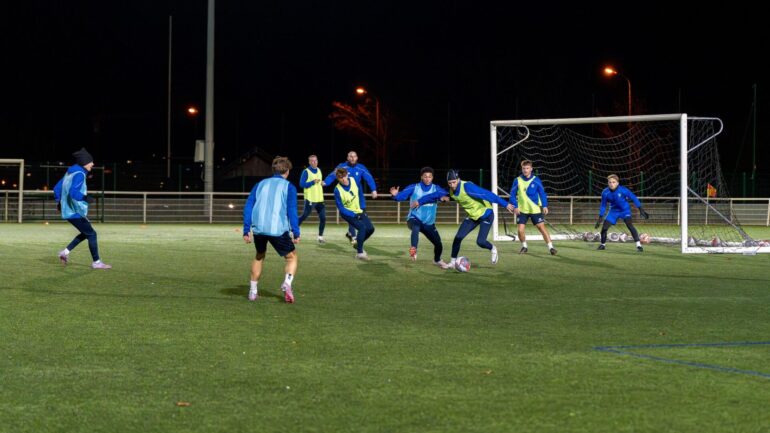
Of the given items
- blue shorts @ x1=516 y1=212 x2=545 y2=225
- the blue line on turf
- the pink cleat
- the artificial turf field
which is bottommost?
the artificial turf field

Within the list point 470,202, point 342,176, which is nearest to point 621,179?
point 342,176

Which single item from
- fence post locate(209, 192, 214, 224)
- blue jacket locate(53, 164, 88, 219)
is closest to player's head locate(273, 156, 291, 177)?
blue jacket locate(53, 164, 88, 219)

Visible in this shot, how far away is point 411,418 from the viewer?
499 centimetres

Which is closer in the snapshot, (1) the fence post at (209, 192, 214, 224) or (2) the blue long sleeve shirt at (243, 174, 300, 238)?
(2) the blue long sleeve shirt at (243, 174, 300, 238)

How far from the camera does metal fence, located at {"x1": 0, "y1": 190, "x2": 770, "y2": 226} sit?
34.8 meters

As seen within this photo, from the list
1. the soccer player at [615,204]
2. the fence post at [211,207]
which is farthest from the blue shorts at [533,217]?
the fence post at [211,207]

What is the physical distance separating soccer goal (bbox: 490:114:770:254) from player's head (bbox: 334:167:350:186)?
629cm

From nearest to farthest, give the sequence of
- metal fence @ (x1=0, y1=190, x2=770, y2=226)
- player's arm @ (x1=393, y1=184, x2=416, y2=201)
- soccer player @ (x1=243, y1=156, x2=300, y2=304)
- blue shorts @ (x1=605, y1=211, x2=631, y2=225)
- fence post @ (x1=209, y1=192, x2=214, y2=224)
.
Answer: soccer player @ (x1=243, y1=156, x2=300, y2=304) → player's arm @ (x1=393, y1=184, x2=416, y2=201) → blue shorts @ (x1=605, y1=211, x2=631, y2=225) → metal fence @ (x1=0, y1=190, x2=770, y2=226) → fence post @ (x1=209, y1=192, x2=214, y2=224)

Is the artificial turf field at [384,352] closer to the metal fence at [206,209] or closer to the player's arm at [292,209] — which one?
the player's arm at [292,209]

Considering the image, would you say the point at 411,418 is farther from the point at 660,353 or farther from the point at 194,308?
the point at 194,308

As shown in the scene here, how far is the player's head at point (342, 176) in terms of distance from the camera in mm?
16609

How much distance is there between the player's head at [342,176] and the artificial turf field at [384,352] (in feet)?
9.92

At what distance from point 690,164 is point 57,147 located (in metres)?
60.4

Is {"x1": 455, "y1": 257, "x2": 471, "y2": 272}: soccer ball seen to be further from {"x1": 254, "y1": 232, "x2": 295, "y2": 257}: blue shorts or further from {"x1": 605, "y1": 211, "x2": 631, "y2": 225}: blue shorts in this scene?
{"x1": 605, "y1": 211, "x2": 631, "y2": 225}: blue shorts
